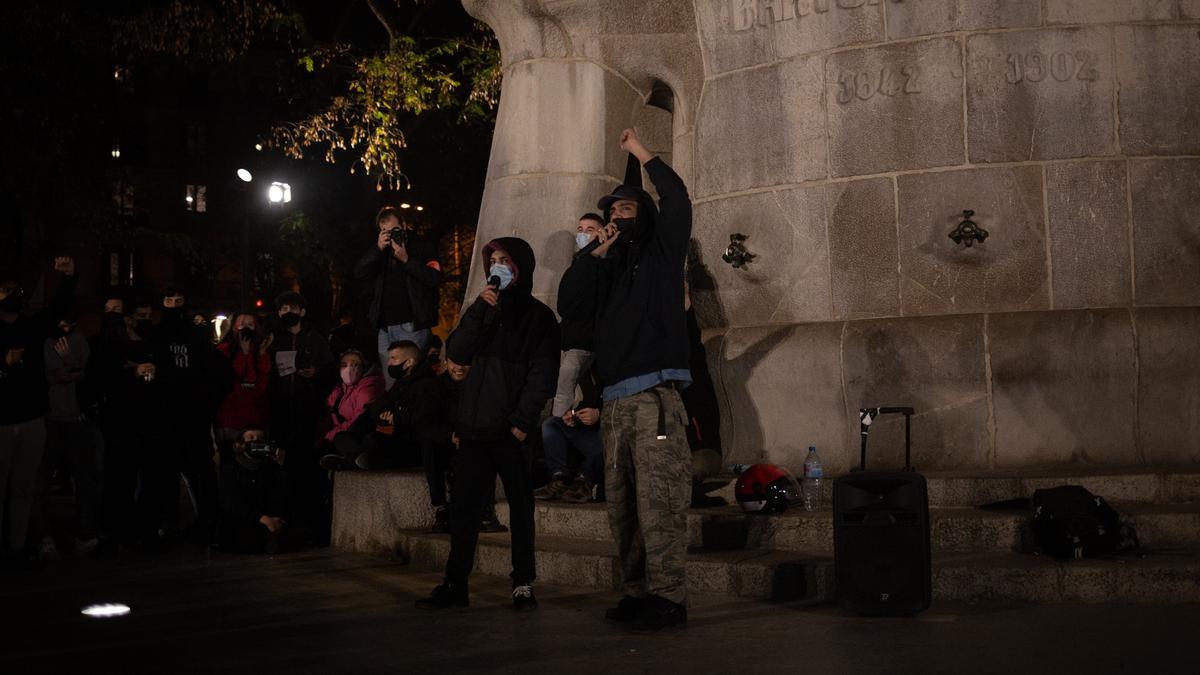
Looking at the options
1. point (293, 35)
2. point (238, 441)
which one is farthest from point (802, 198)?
point (293, 35)

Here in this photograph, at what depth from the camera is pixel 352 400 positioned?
12.8m

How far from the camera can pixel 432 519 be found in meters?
11.7

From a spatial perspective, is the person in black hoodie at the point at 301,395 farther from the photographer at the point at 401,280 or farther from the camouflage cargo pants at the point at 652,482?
the camouflage cargo pants at the point at 652,482

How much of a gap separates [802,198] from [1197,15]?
2.83 m

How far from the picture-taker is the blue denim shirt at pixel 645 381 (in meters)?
8.05

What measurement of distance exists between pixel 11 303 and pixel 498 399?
4736 millimetres

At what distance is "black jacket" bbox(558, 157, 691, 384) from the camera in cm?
812

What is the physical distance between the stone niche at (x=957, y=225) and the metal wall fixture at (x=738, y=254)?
0.07 m

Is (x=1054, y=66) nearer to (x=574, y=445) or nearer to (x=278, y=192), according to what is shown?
(x=574, y=445)

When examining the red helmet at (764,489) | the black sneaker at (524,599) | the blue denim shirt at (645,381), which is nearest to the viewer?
the blue denim shirt at (645,381)

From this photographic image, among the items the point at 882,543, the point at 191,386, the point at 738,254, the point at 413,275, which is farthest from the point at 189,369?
the point at 882,543

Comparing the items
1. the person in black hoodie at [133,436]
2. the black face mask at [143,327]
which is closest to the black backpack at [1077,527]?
the person in black hoodie at [133,436]

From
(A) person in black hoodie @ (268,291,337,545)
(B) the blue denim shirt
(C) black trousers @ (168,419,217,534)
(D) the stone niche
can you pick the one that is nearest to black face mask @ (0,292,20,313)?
(C) black trousers @ (168,419,217,534)

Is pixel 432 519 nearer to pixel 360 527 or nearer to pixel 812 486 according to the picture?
pixel 360 527
